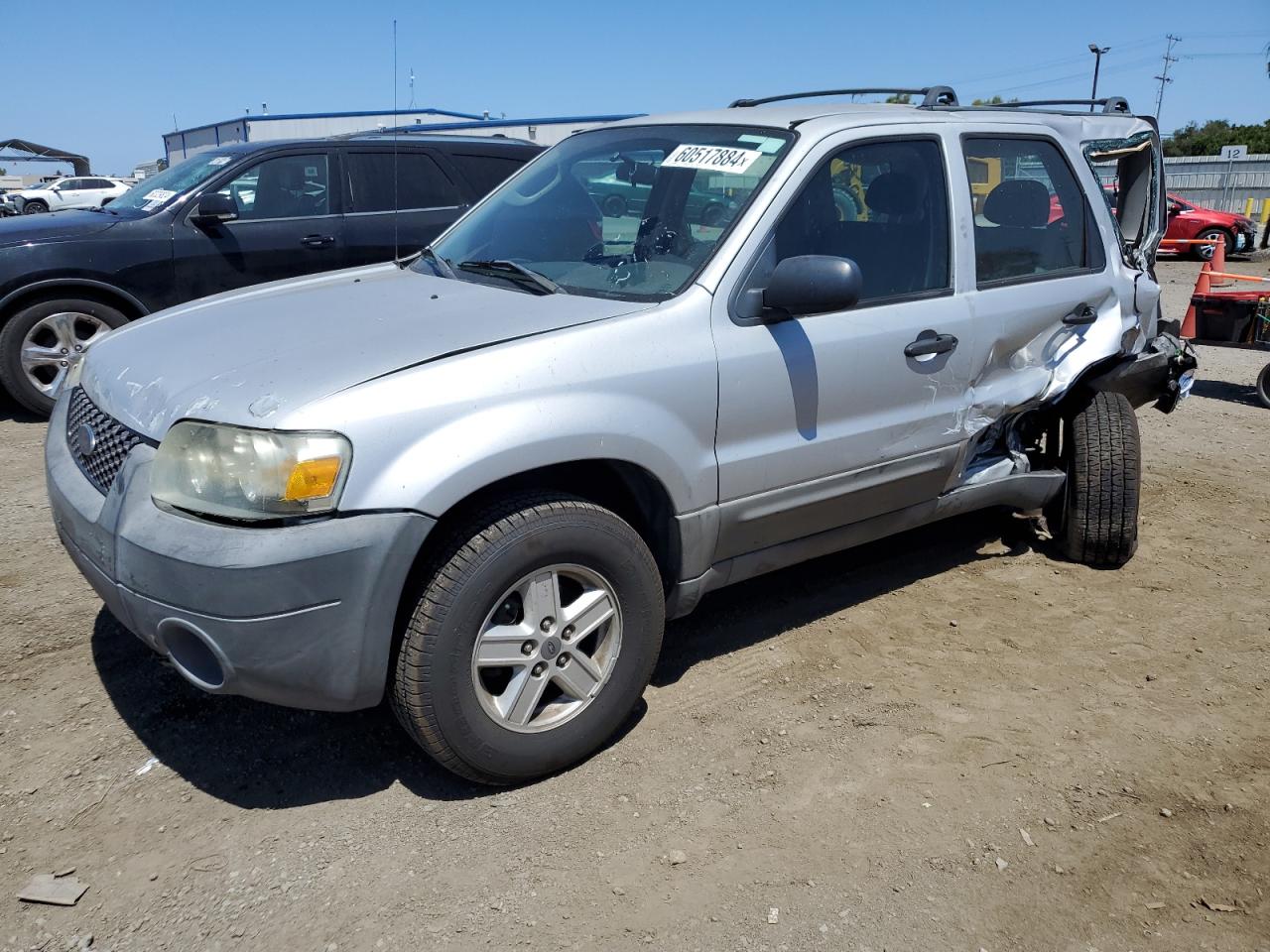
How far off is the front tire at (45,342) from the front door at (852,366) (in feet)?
17.0

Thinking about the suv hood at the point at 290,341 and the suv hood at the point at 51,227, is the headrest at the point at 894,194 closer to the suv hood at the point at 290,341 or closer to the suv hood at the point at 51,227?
the suv hood at the point at 290,341

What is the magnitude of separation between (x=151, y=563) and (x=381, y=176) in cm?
570

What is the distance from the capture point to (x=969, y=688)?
11.9 ft

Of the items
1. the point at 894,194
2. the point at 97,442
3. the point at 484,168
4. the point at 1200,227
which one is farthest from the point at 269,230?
the point at 1200,227

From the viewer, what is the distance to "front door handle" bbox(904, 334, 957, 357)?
360cm

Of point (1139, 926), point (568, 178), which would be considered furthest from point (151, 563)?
point (1139, 926)

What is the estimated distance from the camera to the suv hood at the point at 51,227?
21.7 ft

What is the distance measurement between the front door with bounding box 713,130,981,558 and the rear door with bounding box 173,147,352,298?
4.75 metres

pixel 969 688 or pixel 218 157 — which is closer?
pixel 969 688

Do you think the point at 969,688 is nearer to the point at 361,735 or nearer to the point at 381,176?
the point at 361,735

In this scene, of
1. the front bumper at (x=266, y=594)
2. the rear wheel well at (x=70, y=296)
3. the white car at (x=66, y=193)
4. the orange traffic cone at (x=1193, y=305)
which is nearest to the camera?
the front bumper at (x=266, y=594)

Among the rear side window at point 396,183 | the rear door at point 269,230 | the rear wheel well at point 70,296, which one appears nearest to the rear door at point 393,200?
the rear side window at point 396,183

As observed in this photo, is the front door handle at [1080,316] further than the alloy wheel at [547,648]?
Yes

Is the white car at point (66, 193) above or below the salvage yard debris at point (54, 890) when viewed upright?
above
